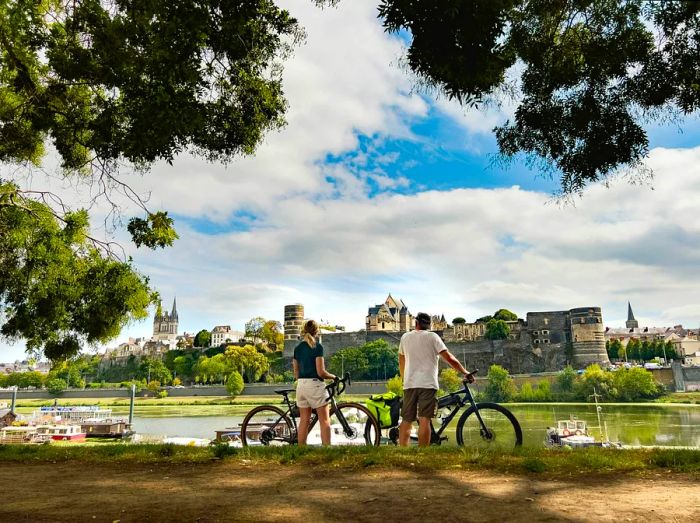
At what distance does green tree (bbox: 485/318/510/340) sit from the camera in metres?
76.2

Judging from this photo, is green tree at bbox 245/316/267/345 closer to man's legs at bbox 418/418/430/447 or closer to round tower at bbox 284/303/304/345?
round tower at bbox 284/303/304/345

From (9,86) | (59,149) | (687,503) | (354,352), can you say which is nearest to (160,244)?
(59,149)

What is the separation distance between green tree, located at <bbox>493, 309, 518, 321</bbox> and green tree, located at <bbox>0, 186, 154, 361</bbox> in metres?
83.9

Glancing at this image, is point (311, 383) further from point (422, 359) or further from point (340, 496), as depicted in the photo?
point (340, 496)

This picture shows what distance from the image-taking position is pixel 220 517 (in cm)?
337

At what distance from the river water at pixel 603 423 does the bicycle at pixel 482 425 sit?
20603mm

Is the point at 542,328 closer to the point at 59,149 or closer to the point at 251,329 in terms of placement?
the point at 251,329

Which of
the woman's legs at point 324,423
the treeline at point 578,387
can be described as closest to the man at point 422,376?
the woman's legs at point 324,423

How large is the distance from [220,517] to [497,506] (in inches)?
66.4

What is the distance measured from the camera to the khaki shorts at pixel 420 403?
5773 mm

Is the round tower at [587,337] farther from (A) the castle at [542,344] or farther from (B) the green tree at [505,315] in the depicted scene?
(B) the green tree at [505,315]

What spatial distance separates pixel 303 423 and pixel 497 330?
73.6m

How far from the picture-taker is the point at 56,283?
28.5 ft

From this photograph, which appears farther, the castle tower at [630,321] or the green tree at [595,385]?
the castle tower at [630,321]
